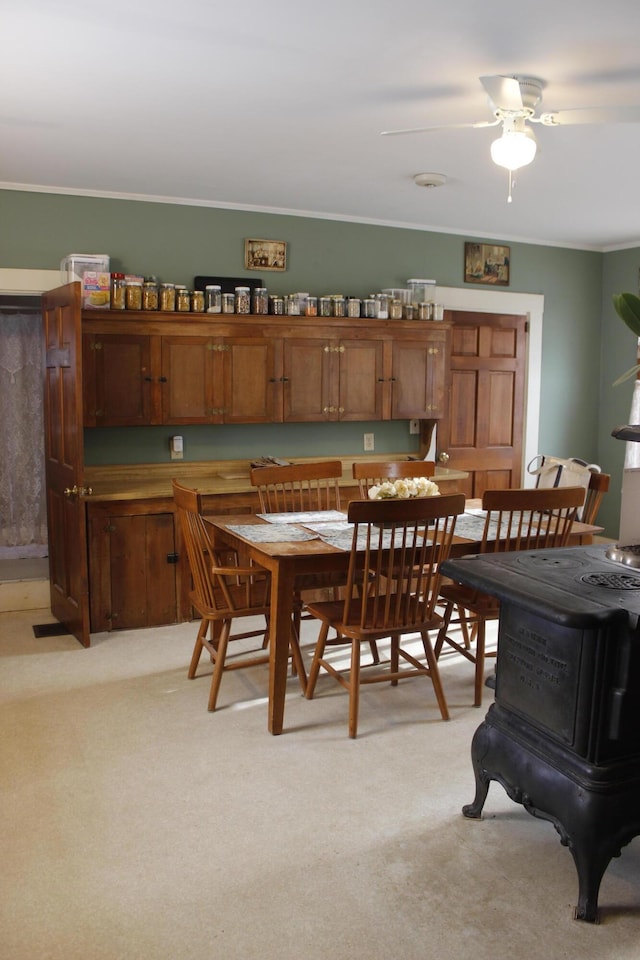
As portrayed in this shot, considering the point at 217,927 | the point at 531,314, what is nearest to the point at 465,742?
the point at 217,927

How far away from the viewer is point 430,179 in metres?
4.52

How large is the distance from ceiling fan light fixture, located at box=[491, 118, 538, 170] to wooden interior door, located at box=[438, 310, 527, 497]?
3008 millimetres

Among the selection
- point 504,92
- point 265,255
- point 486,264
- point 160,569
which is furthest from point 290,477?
point 486,264

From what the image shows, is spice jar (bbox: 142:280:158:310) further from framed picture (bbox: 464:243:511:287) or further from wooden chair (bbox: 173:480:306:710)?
framed picture (bbox: 464:243:511:287)

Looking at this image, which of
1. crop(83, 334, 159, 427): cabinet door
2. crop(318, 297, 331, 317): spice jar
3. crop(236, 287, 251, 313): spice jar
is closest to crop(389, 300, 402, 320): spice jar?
crop(318, 297, 331, 317): spice jar

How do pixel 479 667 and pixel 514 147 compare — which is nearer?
pixel 514 147

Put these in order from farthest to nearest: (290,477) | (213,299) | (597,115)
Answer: (213,299), (290,477), (597,115)

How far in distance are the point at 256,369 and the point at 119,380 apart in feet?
2.87

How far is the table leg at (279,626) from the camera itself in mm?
3236

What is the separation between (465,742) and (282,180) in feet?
10.5

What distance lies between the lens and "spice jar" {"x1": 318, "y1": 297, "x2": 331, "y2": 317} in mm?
5379

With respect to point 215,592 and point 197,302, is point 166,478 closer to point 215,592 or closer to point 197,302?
point 197,302

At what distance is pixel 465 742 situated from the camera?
3.34 m

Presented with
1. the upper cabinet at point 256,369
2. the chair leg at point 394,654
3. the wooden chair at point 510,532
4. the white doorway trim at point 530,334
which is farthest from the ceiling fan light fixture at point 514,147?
the white doorway trim at point 530,334
